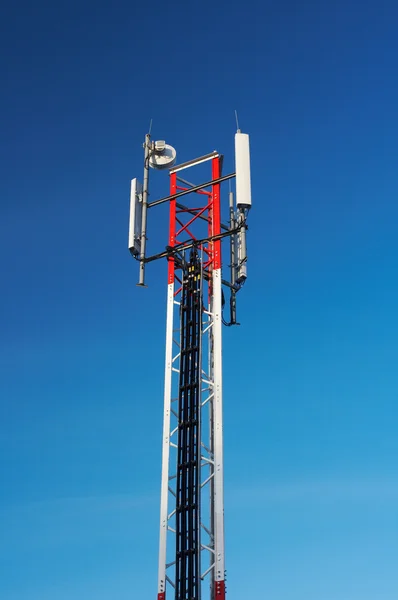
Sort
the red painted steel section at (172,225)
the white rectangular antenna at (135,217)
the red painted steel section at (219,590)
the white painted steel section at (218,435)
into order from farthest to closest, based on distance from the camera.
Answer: the white rectangular antenna at (135,217)
the red painted steel section at (172,225)
the white painted steel section at (218,435)
the red painted steel section at (219,590)

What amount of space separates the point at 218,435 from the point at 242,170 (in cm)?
1238

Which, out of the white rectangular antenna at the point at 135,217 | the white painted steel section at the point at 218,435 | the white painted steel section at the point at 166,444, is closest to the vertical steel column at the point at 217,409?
the white painted steel section at the point at 218,435

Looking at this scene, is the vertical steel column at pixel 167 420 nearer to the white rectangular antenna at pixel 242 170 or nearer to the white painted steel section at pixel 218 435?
the white painted steel section at pixel 218 435

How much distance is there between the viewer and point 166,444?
31.2m

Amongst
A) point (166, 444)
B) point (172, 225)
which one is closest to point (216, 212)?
point (172, 225)

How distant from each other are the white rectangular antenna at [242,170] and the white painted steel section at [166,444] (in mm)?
5083

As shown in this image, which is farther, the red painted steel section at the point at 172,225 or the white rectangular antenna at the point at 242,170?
the red painted steel section at the point at 172,225

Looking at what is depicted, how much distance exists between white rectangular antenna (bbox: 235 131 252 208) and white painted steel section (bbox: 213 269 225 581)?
135 inches

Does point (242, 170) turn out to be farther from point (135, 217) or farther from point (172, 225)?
point (135, 217)

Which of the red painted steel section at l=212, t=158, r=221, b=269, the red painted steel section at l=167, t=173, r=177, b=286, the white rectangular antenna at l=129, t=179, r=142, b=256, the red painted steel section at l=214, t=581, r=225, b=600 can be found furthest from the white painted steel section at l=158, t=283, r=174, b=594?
the white rectangular antenna at l=129, t=179, r=142, b=256

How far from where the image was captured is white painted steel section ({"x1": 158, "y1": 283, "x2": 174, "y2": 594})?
29.3m

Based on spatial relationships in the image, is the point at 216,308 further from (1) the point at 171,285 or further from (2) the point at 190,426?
(2) the point at 190,426

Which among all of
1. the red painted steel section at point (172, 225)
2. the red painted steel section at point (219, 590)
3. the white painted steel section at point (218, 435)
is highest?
the red painted steel section at point (172, 225)

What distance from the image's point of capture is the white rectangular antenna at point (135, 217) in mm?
35750
